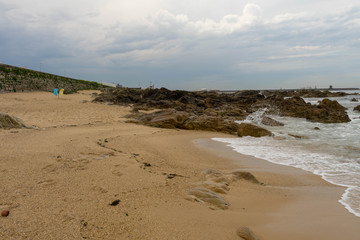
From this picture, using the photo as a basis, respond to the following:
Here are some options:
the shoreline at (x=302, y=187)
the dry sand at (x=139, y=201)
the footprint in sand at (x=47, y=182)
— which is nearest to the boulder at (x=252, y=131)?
the shoreline at (x=302, y=187)

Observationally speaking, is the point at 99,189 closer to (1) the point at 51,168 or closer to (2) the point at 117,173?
(2) the point at 117,173

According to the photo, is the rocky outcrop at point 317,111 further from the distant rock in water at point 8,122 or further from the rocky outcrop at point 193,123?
the distant rock in water at point 8,122

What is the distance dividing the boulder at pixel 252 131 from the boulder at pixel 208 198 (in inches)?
266

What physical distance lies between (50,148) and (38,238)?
3.28 meters

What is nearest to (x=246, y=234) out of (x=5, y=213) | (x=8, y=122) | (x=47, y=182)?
(x=5, y=213)

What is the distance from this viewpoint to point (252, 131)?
9.48m

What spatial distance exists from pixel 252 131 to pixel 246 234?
7.65 metres

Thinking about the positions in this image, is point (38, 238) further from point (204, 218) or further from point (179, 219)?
point (204, 218)

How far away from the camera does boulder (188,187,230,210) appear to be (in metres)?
2.93

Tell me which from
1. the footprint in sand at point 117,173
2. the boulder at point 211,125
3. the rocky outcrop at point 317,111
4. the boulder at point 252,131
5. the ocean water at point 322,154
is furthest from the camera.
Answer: the rocky outcrop at point 317,111

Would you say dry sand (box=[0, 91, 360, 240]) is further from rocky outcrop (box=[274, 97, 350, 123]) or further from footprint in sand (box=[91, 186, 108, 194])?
rocky outcrop (box=[274, 97, 350, 123])

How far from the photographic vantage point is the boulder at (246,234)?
221 centimetres

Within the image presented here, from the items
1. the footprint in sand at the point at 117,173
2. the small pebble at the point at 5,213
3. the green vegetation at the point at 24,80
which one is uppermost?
the green vegetation at the point at 24,80

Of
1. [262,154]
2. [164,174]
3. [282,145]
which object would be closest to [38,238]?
[164,174]
